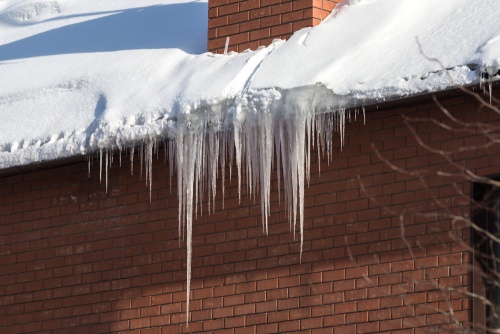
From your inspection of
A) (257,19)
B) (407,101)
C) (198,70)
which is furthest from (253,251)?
(257,19)

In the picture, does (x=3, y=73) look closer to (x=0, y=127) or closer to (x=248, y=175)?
(x=0, y=127)

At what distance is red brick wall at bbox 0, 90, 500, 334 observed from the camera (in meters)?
7.41

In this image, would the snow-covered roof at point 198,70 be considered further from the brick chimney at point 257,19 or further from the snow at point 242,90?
the brick chimney at point 257,19

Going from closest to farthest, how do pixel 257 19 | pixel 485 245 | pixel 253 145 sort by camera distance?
pixel 485 245, pixel 253 145, pixel 257 19

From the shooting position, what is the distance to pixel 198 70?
8680mm

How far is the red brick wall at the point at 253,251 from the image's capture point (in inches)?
292

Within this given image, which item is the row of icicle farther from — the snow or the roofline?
the roofline

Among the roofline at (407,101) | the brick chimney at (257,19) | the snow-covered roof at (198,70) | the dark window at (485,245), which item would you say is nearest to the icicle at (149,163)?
the snow-covered roof at (198,70)

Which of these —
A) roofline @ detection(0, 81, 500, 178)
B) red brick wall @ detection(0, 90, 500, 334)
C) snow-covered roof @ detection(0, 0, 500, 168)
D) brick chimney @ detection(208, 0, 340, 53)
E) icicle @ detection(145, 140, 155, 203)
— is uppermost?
brick chimney @ detection(208, 0, 340, 53)

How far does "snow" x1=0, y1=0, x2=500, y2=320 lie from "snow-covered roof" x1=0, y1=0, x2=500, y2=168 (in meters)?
0.01

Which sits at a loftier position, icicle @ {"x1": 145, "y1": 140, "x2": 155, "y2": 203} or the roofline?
the roofline

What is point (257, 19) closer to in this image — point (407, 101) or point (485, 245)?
point (407, 101)

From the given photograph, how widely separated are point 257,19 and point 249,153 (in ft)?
4.31

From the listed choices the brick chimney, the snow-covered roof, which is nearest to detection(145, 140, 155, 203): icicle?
the snow-covered roof
